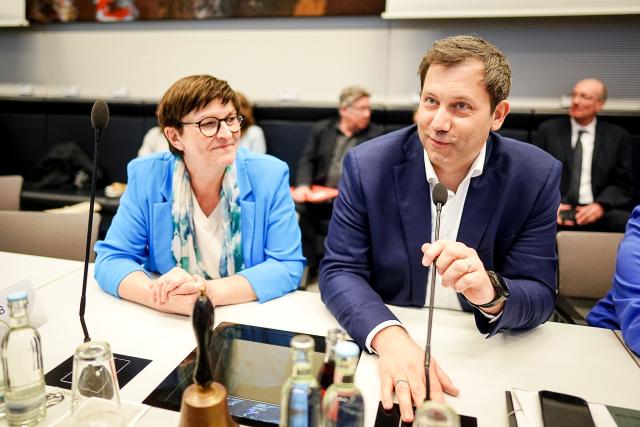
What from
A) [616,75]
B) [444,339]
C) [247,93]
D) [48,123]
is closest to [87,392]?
[444,339]

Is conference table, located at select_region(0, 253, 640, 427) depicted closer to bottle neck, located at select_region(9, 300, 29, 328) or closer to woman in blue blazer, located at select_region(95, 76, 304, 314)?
woman in blue blazer, located at select_region(95, 76, 304, 314)

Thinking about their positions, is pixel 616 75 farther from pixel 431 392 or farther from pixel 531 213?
pixel 431 392

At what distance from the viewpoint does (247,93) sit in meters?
4.36

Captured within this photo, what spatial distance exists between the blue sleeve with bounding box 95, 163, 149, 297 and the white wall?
9.62 feet

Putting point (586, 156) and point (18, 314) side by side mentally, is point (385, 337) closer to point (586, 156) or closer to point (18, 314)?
point (18, 314)

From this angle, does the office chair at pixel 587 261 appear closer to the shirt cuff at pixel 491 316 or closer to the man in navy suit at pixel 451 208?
the man in navy suit at pixel 451 208

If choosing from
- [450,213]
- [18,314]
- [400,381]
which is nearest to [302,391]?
[400,381]

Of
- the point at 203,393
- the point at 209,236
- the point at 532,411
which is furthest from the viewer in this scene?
the point at 209,236

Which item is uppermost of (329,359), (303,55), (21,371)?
(303,55)

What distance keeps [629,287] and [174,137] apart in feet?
4.46

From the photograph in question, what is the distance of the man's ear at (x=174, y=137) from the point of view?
4.92 ft

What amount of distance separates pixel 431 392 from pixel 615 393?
384mm

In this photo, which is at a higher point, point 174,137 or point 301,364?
point 174,137

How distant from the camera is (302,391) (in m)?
0.61
